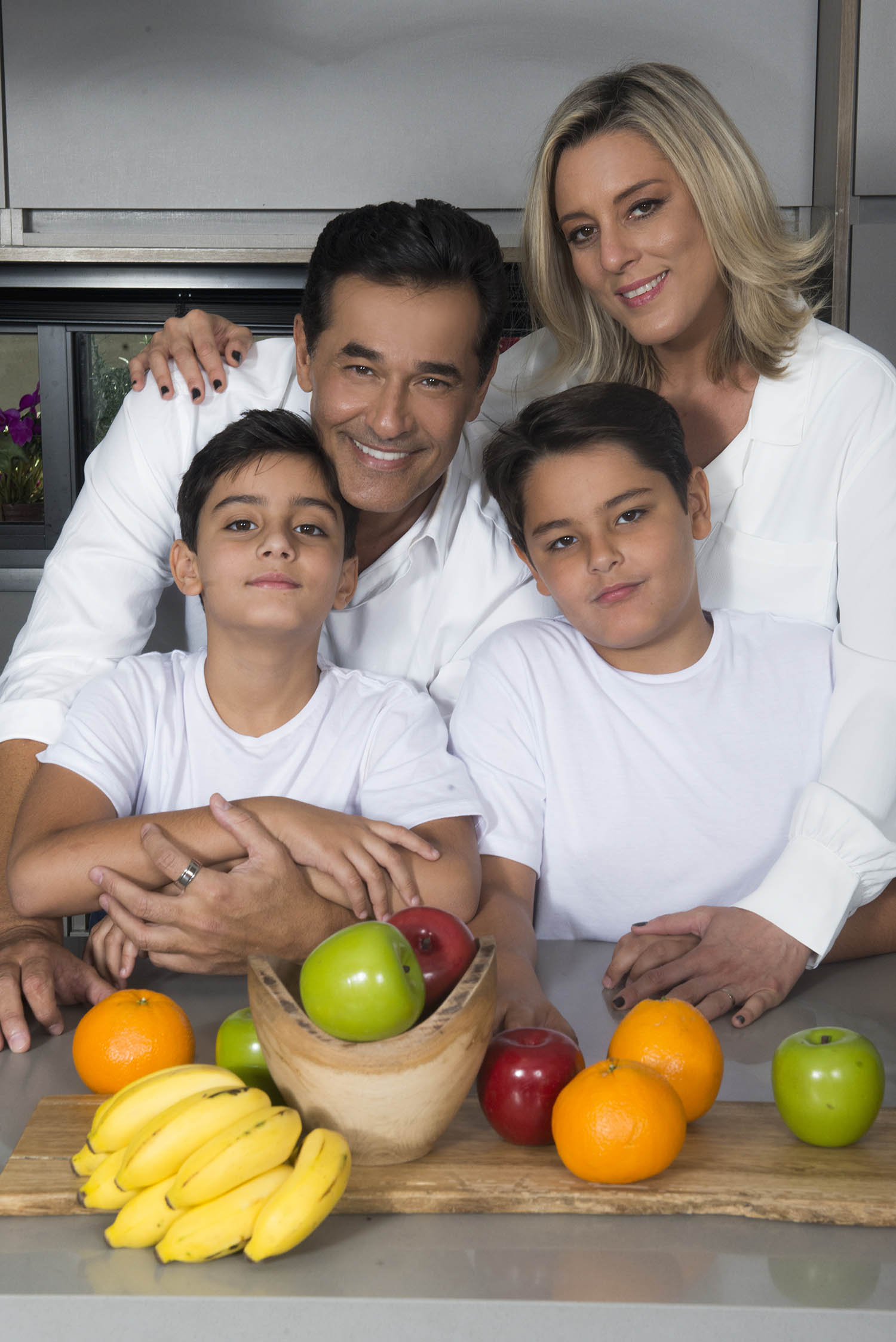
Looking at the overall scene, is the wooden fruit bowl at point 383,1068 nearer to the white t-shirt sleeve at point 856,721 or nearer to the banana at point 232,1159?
the banana at point 232,1159

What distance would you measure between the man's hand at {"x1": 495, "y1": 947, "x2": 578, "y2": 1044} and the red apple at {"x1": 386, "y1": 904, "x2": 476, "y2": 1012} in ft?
0.51

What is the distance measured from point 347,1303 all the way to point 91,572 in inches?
39.7

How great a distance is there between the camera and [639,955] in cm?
108

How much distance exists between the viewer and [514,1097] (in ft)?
2.39

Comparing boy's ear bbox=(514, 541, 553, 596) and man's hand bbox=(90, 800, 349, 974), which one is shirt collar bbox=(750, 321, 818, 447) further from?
man's hand bbox=(90, 800, 349, 974)

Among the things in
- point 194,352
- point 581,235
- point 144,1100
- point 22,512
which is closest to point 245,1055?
point 144,1100

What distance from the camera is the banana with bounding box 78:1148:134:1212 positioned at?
0.66 metres

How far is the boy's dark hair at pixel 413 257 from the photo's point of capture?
1.37 metres

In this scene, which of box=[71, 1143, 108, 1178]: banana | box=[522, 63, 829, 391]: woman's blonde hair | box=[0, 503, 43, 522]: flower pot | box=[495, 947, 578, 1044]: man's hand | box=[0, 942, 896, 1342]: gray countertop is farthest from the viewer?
box=[0, 503, 43, 522]: flower pot

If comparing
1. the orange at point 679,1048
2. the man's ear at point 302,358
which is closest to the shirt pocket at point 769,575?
the man's ear at point 302,358

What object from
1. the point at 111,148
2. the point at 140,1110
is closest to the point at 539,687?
the point at 140,1110

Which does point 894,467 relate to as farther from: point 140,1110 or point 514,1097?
point 140,1110

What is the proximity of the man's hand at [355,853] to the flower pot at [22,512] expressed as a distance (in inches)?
79.0

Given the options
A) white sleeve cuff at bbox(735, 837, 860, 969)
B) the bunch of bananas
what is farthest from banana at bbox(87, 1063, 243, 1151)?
white sleeve cuff at bbox(735, 837, 860, 969)
